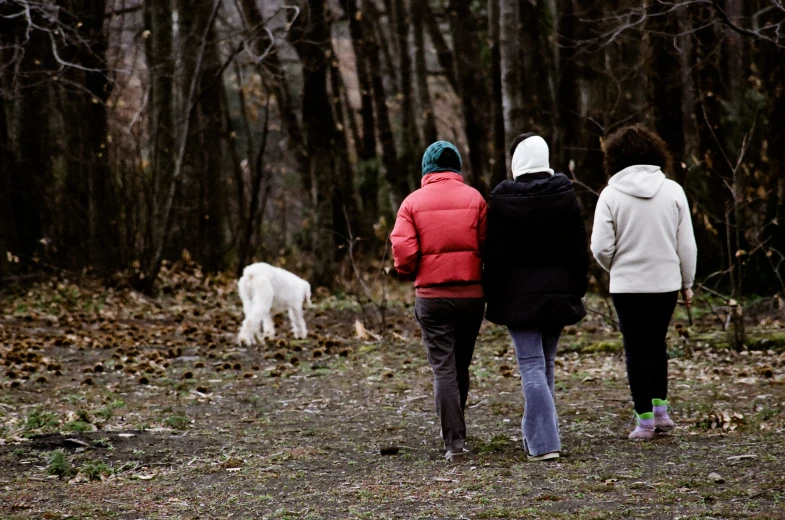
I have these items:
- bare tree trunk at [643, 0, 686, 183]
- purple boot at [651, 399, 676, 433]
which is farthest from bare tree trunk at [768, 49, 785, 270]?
purple boot at [651, 399, 676, 433]

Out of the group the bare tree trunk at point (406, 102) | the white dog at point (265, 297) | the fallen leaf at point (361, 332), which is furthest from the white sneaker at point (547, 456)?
the bare tree trunk at point (406, 102)

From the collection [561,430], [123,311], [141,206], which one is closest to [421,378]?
[561,430]

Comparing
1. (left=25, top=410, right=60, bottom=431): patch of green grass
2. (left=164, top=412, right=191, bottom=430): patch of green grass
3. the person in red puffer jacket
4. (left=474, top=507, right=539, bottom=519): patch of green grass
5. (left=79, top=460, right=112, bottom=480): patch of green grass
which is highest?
the person in red puffer jacket

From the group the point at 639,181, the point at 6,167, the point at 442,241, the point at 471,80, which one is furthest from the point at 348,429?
the point at 471,80

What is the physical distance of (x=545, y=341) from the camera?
6.04 m

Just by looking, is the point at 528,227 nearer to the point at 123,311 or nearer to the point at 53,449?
the point at 53,449

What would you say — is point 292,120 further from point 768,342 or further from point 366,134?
point 768,342

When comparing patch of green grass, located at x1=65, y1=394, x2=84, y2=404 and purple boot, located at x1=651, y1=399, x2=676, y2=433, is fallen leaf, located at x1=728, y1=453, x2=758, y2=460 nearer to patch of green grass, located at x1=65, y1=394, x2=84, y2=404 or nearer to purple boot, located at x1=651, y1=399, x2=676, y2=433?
purple boot, located at x1=651, y1=399, x2=676, y2=433

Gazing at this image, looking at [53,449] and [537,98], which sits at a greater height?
[537,98]

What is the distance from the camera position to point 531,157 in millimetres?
5926

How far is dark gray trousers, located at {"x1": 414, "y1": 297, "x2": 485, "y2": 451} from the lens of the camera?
5957mm

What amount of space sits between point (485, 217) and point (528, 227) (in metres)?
0.36

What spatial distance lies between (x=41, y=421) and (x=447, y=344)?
125 inches

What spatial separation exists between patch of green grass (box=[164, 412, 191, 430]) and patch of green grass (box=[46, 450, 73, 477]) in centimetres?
140
